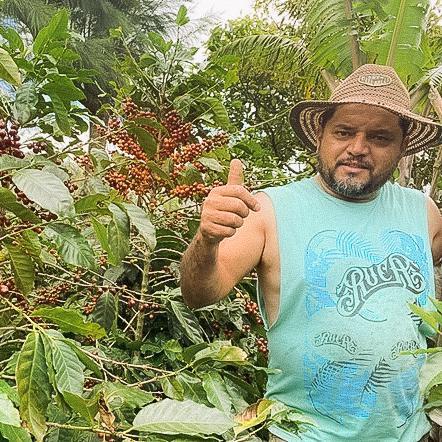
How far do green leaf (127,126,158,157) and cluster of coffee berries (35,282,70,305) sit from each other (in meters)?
0.46

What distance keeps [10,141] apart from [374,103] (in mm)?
960

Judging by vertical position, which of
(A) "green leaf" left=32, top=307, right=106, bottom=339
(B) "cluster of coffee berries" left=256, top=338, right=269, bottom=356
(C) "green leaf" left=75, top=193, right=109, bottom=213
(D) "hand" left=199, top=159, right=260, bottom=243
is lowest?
(B) "cluster of coffee berries" left=256, top=338, right=269, bottom=356

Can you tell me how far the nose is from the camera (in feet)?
6.20

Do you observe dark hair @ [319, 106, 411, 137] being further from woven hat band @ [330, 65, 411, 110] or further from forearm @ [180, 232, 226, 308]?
forearm @ [180, 232, 226, 308]

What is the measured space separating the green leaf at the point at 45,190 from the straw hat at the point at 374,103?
2.95 feet

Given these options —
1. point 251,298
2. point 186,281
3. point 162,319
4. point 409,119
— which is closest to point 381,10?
point 409,119

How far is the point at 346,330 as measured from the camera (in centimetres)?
169

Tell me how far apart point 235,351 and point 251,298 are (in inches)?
33.3

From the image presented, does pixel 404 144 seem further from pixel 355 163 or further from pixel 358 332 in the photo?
pixel 358 332

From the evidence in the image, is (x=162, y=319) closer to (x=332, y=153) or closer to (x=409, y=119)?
(x=332, y=153)

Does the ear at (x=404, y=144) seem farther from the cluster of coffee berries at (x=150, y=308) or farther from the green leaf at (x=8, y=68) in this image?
the green leaf at (x=8, y=68)

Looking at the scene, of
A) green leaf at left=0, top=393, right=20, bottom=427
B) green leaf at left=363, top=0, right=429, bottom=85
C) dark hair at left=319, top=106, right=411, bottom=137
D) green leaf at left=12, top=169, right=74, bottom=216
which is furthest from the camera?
green leaf at left=363, top=0, right=429, bottom=85

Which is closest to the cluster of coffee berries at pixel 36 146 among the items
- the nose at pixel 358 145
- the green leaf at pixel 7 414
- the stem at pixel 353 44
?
the nose at pixel 358 145

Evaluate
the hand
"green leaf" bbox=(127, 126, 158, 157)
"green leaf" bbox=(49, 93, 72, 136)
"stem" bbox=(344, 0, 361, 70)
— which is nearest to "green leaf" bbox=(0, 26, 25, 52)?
"green leaf" bbox=(49, 93, 72, 136)
